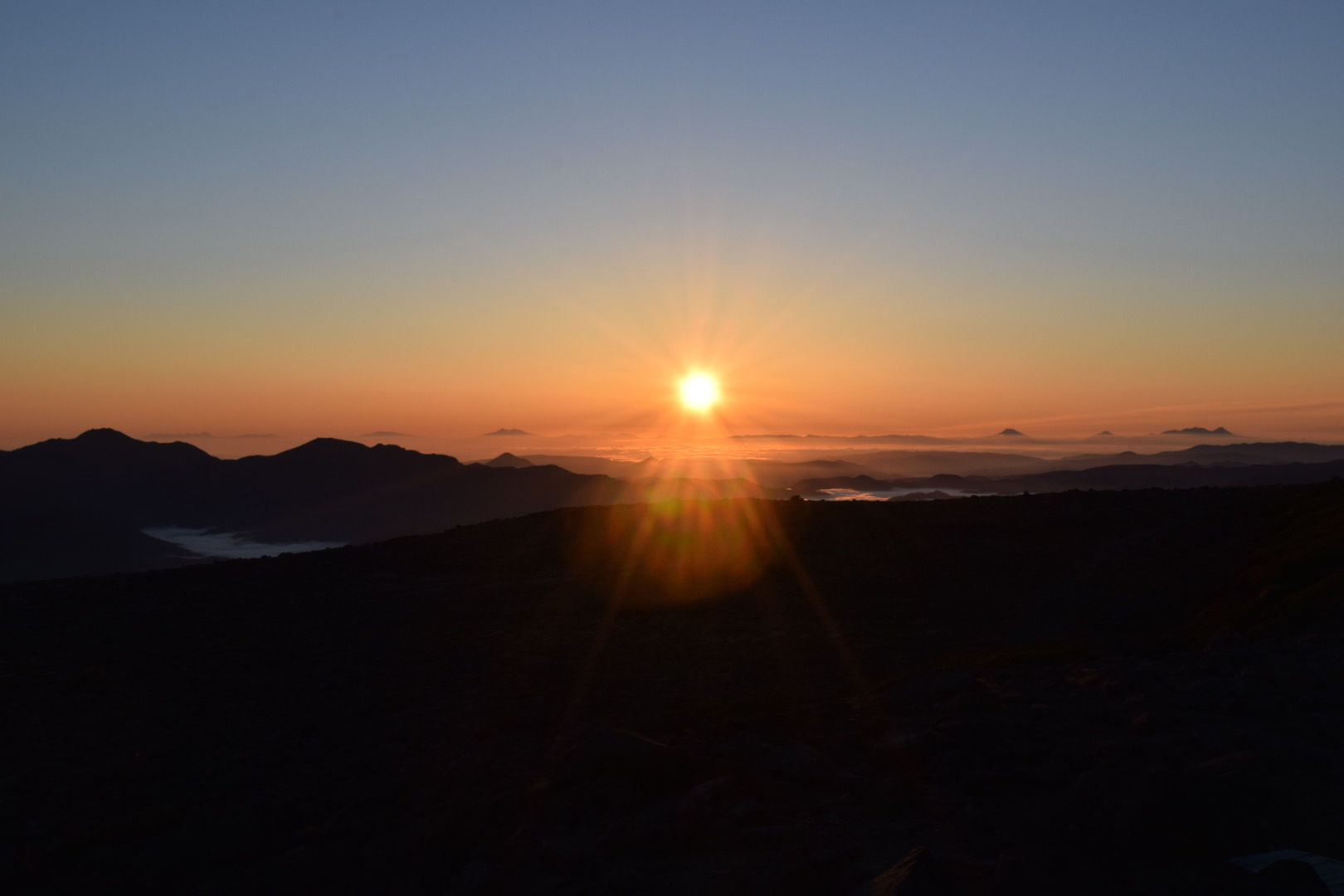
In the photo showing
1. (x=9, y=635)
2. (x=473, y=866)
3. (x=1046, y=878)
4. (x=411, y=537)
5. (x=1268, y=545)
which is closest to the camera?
(x=1046, y=878)

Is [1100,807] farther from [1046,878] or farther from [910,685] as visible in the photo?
[910,685]

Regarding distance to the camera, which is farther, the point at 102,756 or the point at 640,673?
the point at 640,673

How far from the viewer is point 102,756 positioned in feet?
34.4

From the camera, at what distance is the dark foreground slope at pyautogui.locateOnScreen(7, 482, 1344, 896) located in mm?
6469

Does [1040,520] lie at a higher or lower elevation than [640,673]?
higher

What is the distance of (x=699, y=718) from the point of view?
9555 mm

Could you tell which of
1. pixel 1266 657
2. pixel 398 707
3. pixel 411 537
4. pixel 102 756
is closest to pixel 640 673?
pixel 398 707

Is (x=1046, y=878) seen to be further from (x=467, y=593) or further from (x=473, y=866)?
(x=467, y=593)

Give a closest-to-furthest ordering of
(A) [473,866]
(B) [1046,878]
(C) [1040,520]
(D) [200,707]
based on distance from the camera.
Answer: (B) [1046,878] → (A) [473,866] → (D) [200,707] → (C) [1040,520]

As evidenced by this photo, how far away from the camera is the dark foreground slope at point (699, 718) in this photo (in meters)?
6.47

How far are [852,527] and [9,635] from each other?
19.7 m

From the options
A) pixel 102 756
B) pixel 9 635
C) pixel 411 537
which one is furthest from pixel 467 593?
pixel 102 756

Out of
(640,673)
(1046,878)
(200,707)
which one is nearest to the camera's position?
(1046,878)

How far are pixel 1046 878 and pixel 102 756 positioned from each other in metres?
10.4
